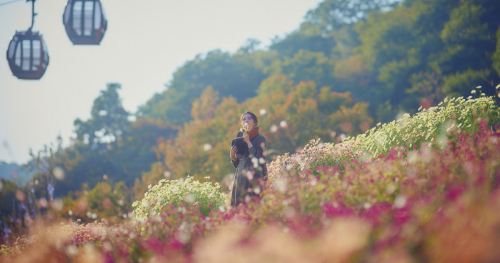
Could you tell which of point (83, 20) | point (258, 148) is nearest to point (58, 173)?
point (83, 20)

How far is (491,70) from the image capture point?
22922 millimetres

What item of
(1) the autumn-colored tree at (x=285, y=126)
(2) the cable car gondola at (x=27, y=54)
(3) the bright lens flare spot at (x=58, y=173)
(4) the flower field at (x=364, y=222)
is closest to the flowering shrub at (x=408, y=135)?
(4) the flower field at (x=364, y=222)

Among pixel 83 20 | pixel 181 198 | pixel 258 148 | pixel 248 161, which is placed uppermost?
pixel 83 20

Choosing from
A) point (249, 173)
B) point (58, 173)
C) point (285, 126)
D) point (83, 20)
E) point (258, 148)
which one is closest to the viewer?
point (249, 173)

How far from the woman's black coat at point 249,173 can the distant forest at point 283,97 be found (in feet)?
16.3

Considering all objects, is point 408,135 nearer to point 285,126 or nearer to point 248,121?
point 248,121

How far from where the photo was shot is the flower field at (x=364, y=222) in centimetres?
260

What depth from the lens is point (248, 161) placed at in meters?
5.83

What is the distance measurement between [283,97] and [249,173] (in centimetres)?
1637

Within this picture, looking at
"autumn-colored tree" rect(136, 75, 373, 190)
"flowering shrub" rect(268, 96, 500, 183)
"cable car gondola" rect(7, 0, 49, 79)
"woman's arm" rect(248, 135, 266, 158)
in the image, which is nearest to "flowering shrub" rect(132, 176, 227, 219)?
"flowering shrub" rect(268, 96, 500, 183)

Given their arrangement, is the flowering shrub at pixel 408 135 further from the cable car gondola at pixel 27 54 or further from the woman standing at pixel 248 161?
the cable car gondola at pixel 27 54

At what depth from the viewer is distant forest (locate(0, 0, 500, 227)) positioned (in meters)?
19.6

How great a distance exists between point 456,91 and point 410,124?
1964 centimetres

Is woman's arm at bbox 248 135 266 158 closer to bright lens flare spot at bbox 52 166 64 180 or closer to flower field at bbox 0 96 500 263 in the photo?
flower field at bbox 0 96 500 263
